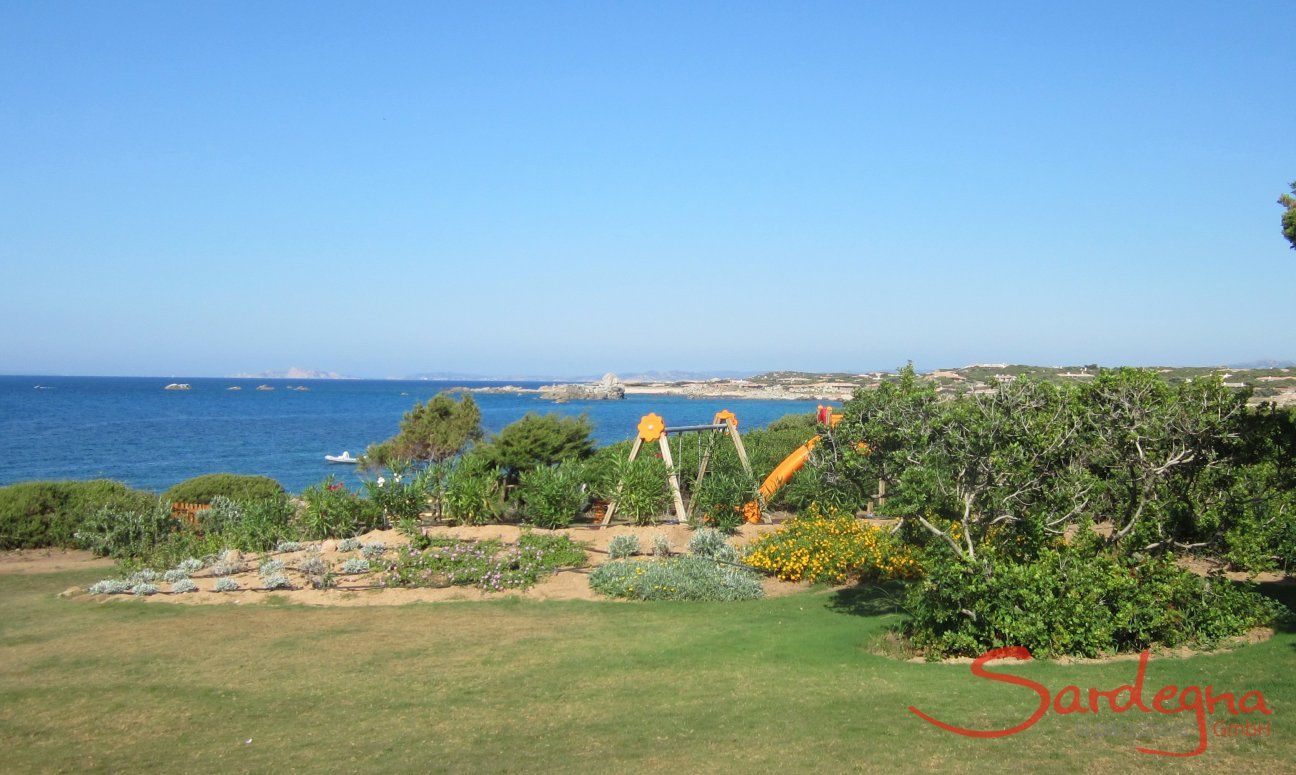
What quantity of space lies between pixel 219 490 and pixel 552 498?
29.5 feet

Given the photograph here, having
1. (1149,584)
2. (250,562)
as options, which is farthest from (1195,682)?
(250,562)

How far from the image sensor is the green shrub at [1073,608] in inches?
348

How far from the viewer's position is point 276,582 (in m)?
13.5

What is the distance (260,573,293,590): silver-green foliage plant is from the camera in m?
13.4

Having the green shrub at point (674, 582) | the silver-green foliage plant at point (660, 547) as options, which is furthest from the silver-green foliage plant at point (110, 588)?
the silver-green foliage plant at point (660, 547)

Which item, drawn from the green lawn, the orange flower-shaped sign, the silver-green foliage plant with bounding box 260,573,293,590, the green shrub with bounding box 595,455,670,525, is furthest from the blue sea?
the green lawn

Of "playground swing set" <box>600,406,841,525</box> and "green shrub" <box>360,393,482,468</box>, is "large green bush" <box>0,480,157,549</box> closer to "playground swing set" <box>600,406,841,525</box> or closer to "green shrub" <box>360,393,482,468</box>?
"green shrub" <box>360,393,482,468</box>

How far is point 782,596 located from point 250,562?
29.1 feet

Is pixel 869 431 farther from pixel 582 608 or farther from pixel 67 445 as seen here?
pixel 67 445

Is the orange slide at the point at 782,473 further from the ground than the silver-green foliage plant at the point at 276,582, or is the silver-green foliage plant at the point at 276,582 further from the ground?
the orange slide at the point at 782,473

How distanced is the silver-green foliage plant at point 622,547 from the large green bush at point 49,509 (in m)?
10.3

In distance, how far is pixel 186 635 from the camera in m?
11.0

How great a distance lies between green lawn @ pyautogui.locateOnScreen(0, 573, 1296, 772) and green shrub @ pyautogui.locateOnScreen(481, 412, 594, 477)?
10.7 metres

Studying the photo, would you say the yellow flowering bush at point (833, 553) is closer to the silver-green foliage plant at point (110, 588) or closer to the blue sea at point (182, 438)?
the silver-green foliage plant at point (110, 588)
